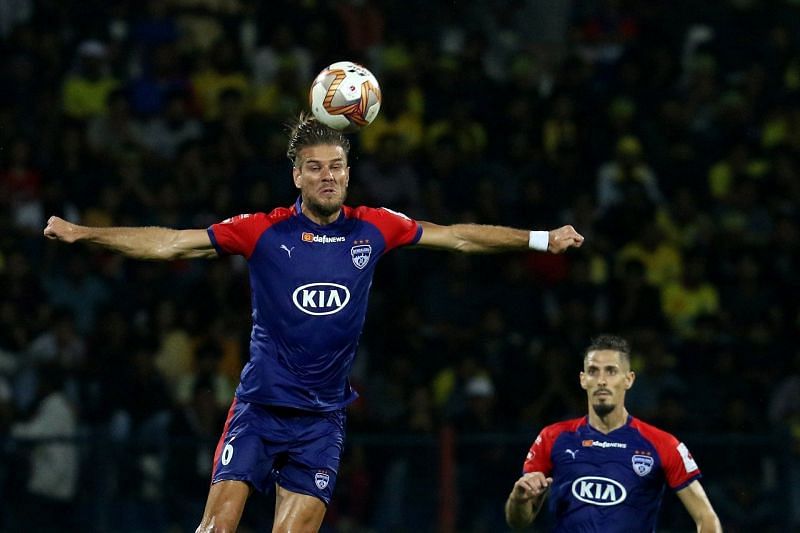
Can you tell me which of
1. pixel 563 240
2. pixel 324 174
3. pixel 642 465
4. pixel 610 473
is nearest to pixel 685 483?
pixel 642 465

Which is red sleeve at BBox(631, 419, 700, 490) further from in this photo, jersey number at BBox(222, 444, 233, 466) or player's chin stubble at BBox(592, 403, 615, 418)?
jersey number at BBox(222, 444, 233, 466)

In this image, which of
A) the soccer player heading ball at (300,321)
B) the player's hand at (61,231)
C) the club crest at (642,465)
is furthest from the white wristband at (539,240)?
the player's hand at (61,231)

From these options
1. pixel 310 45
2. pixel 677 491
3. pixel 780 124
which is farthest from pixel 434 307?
pixel 677 491

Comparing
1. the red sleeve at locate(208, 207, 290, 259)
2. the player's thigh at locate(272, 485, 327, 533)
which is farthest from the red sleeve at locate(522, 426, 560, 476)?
the red sleeve at locate(208, 207, 290, 259)

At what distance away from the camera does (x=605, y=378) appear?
28.9 ft

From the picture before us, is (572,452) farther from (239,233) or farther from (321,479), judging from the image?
(239,233)

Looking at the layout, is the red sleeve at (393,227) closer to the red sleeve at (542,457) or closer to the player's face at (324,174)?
the player's face at (324,174)

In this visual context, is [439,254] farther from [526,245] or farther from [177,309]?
[526,245]

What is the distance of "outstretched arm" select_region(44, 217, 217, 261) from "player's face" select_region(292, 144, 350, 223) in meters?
0.59

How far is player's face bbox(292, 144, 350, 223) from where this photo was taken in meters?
8.09

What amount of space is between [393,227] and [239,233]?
0.81m

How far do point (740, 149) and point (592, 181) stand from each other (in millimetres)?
1579

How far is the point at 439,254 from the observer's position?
1438 centimetres

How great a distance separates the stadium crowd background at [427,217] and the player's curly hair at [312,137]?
4.61m
